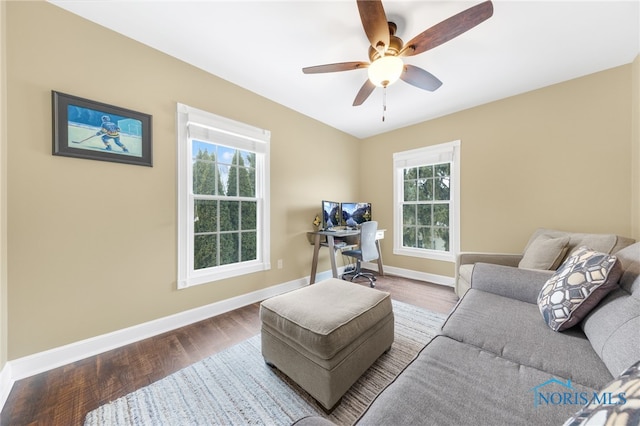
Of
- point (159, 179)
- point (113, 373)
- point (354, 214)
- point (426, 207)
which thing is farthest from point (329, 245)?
point (113, 373)

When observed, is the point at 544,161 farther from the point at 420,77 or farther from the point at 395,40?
the point at 395,40

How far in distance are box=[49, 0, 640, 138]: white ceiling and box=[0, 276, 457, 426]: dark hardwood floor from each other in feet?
8.48

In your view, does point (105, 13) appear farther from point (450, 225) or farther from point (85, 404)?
point (450, 225)

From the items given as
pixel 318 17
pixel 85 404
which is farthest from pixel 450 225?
pixel 85 404

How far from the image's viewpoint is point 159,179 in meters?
2.03

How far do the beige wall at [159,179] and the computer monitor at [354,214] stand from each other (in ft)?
1.56

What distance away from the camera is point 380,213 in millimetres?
4035

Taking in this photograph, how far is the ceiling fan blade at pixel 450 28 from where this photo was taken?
1255 millimetres

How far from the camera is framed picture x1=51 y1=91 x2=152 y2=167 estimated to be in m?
1.60

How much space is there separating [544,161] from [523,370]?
8.91ft

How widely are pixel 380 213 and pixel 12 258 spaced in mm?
4064

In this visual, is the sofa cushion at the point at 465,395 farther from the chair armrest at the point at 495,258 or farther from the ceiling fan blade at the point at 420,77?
the ceiling fan blade at the point at 420,77

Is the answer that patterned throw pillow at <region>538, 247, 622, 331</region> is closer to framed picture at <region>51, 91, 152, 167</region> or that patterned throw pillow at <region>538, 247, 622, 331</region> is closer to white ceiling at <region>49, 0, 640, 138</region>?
white ceiling at <region>49, 0, 640, 138</region>

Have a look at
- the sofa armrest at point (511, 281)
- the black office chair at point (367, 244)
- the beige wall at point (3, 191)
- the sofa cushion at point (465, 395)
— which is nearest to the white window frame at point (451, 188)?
the black office chair at point (367, 244)
